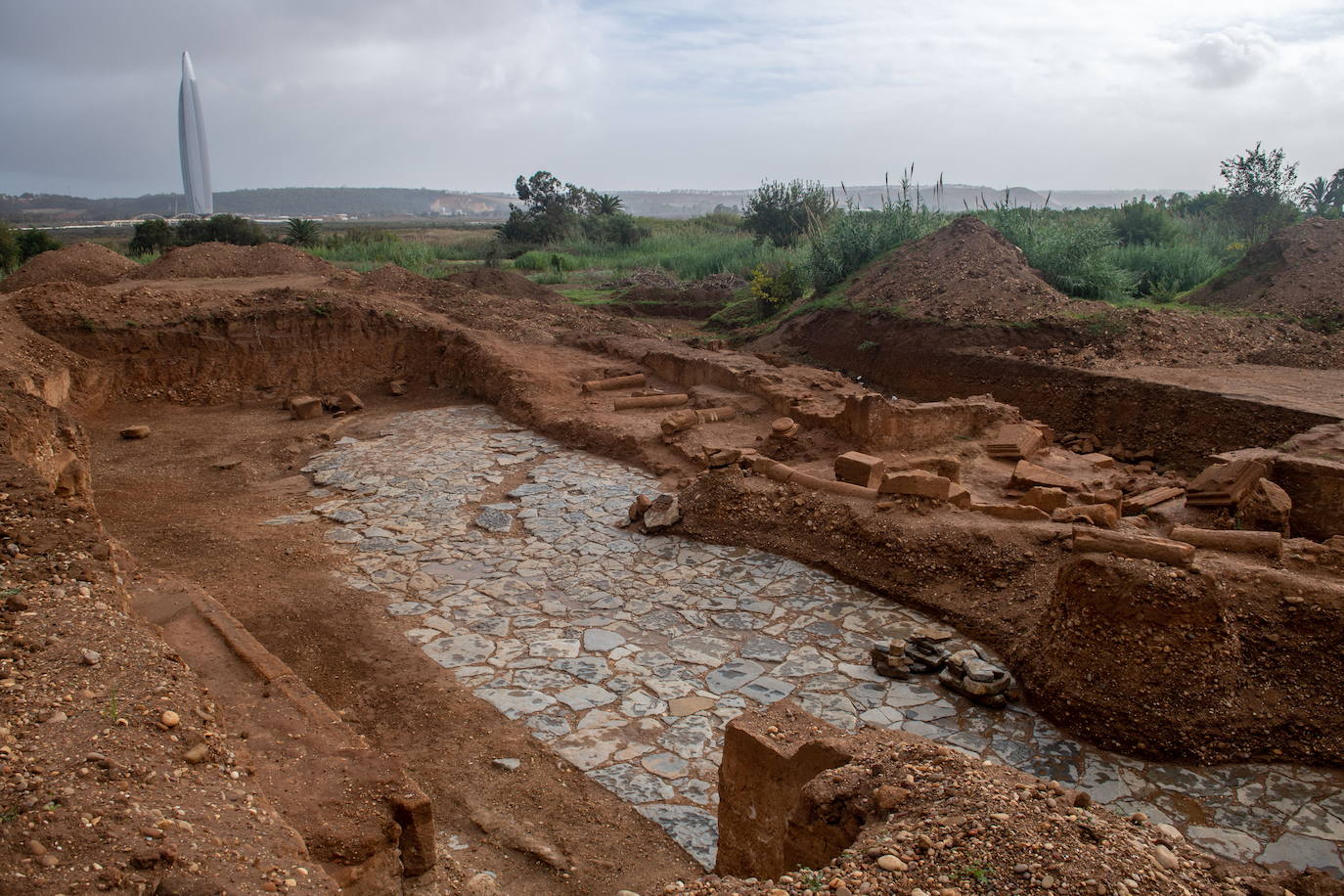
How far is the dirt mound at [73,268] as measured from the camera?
15.4 meters

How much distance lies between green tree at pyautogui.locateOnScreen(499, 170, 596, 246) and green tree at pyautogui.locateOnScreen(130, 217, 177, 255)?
1179 cm

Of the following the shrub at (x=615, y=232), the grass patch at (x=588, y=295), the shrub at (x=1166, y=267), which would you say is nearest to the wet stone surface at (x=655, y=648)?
the grass patch at (x=588, y=295)

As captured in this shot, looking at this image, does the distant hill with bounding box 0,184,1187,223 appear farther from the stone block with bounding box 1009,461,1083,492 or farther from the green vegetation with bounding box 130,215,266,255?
the stone block with bounding box 1009,461,1083,492

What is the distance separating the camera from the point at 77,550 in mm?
4379

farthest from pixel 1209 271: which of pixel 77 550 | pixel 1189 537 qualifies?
pixel 77 550

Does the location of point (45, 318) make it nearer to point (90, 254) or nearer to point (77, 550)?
point (90, 254)

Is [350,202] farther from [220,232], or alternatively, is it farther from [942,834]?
[942,834]

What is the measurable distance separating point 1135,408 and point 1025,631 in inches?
235

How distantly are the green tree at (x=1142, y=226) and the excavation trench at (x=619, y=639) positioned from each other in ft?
58.7

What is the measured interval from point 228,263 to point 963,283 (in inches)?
516

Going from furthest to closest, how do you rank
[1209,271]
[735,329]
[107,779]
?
1. [735,329]
2. [1209,271]
3. [107,779]

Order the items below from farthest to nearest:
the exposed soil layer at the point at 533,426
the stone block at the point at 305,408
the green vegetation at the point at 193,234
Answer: the green vegetation at the point at 193,234, the stone block at the point at 305,408, the exposed soil layer at the point at 533,426

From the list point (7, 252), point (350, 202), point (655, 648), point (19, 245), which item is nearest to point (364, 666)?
point (655, 648)

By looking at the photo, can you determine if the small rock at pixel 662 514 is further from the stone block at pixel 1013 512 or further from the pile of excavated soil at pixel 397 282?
the pile of excavated soil at pixel 397 282
